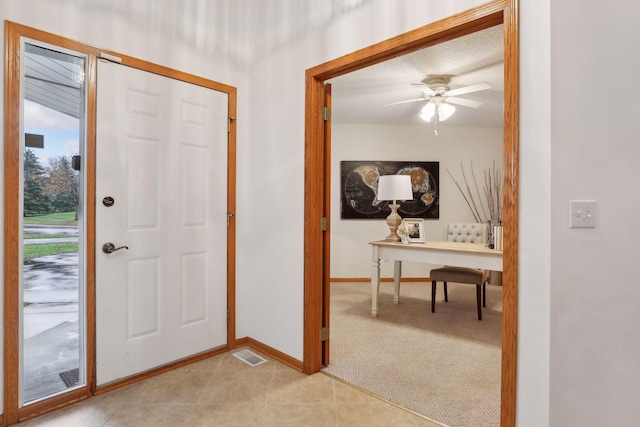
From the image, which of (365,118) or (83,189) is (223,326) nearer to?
(83,189)

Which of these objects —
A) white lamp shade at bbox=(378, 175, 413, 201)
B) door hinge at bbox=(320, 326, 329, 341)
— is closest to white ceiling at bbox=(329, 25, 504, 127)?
white lamp shade at bbox=(378, 175, 413, 201)

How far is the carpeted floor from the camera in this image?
2020 millimetres

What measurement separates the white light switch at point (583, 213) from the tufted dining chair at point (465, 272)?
2.22 metres

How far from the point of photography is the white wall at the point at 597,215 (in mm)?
1347

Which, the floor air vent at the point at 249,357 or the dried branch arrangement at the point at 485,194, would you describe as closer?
the floor air vent at the point at 249,357

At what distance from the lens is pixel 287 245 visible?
252 cm

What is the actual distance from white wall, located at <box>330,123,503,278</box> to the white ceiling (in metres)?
0.22

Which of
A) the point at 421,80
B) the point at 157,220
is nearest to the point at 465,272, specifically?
the point at 421,80

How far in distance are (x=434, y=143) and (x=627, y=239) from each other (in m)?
4.39

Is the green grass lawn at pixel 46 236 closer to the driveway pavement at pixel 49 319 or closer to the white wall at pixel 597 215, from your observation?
the driveway pavement at pixel 49 319

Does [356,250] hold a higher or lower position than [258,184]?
lower

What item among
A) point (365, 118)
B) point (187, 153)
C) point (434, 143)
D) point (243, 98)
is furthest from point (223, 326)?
point (434, 143)

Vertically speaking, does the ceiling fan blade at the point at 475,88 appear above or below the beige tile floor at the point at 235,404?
above

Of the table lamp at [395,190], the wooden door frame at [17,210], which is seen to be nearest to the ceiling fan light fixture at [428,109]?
the table lamp at [395,190]
